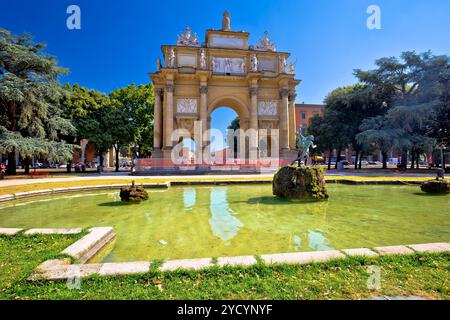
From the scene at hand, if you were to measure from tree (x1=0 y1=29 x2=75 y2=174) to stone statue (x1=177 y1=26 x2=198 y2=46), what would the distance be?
14198 mm

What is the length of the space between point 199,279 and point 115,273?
1.01m

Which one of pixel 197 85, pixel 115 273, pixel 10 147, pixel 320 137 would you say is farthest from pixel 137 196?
pixel 320 137

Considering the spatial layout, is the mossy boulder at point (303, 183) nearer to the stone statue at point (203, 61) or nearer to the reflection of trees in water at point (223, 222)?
the reflection of trees in water at point (223, 222)

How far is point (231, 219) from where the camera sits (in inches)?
239

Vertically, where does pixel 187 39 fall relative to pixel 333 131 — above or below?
above

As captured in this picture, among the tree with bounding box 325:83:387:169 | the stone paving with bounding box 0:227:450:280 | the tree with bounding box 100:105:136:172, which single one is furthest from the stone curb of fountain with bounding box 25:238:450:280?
the tree with bounding box 325:83:387:169

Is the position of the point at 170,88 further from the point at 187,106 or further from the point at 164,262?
the point at 164,262

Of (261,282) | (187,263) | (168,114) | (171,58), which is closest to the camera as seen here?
(261,282)

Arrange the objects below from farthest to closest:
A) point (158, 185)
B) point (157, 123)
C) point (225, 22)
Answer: point (225, 22) < point (157, 123) < point (158, 185)

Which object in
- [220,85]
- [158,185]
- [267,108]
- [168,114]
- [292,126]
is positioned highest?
[220,85]

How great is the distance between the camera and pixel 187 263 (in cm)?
297

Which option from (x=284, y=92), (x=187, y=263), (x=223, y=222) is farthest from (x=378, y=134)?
(x=187, y=263)

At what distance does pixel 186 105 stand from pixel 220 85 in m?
5.13
